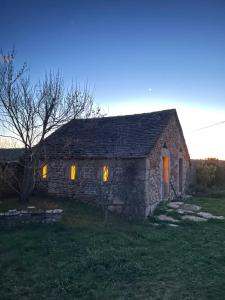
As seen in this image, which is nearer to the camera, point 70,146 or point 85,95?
point 85,95

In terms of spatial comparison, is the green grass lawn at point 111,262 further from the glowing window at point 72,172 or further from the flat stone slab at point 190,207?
the glowing window at point 72,172

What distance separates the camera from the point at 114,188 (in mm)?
12805

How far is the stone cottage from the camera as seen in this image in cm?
1227

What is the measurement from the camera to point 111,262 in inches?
252

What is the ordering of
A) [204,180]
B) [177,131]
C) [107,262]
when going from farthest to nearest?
1. [204,180]
2. [177,131]
3. [107,262]

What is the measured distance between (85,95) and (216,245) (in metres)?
9.27

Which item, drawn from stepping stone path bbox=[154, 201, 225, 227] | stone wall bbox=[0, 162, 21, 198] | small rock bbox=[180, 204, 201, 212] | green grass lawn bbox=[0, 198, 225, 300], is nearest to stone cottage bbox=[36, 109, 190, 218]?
stepping stone path bbox=[154, 201, 225, 227]

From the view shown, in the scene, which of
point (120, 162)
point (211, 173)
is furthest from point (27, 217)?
point (211, 173)

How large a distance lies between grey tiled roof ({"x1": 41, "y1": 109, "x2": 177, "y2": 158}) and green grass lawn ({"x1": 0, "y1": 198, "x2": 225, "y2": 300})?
447 cm

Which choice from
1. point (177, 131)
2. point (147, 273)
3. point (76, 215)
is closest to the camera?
point (147, 273)

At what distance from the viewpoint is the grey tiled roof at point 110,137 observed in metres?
13.1

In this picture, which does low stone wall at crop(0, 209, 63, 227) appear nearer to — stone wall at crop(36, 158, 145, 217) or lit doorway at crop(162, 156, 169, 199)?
stone wall at crop(36, 158, 145, 217)

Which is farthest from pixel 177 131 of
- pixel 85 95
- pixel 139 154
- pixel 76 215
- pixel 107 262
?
pixel 107 262

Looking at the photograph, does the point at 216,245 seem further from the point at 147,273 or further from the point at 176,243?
the point at 147,273
